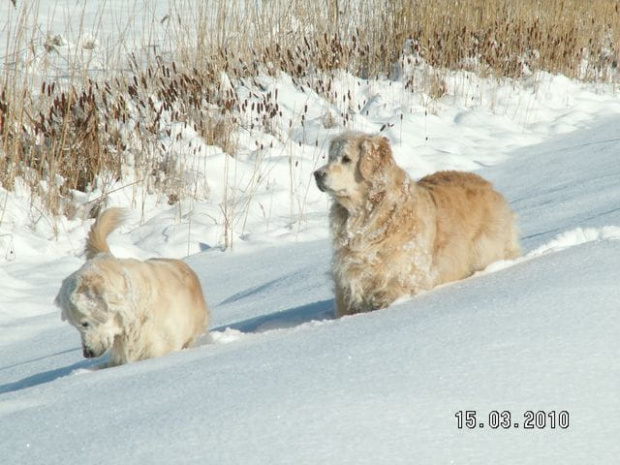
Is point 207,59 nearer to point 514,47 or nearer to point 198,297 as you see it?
point 514,47

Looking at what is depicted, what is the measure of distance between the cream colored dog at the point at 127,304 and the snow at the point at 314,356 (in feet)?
0.56

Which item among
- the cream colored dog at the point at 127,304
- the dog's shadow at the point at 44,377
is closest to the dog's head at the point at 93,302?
the cream colored dog at the point at 127,304

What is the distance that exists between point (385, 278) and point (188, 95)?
4638 mm

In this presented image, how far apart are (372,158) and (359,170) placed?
86 mm

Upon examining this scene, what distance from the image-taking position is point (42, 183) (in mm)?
7387

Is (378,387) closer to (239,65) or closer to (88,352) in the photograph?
(88,352)

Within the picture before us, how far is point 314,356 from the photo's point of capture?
121 inches

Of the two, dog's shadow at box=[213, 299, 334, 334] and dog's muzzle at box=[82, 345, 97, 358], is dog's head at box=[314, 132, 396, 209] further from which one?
dog's muzzle at box=[82, 345, 97, 358]

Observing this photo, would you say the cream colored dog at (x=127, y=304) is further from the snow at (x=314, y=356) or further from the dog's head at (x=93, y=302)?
the snow at (x=314, y=356)

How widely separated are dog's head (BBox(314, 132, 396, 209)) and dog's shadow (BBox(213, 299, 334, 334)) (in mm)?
579

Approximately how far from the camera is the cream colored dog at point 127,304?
3.63 m

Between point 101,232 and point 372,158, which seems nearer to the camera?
point 101,232
